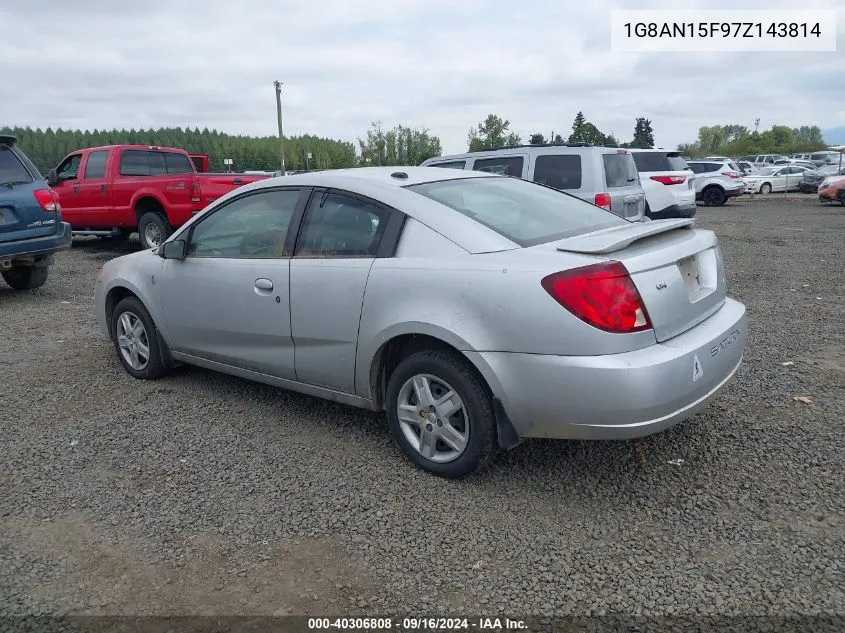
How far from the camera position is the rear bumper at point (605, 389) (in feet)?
9.90

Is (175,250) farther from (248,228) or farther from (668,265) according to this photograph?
(668,265)

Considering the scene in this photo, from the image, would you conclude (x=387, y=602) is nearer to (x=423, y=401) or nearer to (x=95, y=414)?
(x=423, y=401)

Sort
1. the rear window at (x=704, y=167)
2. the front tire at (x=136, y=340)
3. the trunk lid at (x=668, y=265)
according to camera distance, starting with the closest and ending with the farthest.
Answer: the trunk lid at (x=668, y=265) < the front tire at (x=136, y=340) < the rear window at (x=704, y=167)

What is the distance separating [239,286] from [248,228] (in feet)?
1.32

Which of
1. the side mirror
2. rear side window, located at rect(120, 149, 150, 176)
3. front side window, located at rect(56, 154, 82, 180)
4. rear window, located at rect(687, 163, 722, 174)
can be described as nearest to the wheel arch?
the side mirror

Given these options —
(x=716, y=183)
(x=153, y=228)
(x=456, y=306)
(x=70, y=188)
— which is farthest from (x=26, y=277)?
(x=716, y=183)

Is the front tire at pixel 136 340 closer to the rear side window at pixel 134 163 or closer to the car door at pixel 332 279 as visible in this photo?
the car door at pixel 332 279

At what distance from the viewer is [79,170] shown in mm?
12836

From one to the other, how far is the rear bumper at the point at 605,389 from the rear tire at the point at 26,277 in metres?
7.84

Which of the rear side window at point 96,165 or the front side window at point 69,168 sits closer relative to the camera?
the rear side window at point 96,165

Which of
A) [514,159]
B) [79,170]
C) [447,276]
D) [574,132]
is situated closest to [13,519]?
[447,276]

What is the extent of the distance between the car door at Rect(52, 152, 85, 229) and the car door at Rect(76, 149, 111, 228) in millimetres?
83

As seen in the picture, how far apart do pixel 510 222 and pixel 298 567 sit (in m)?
2.00

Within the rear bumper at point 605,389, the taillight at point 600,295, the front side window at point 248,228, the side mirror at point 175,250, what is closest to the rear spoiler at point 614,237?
the taillight at point 600,295
